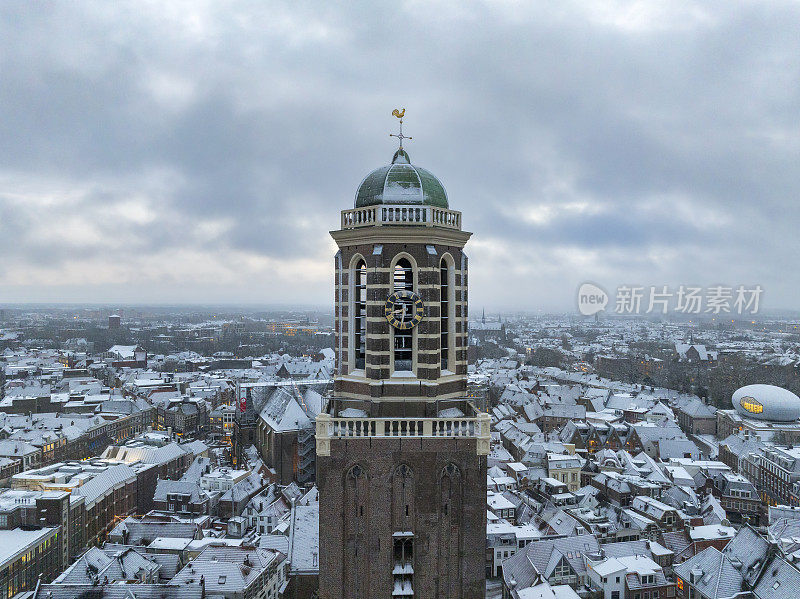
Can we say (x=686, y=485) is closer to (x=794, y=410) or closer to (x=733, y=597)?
(x=733, y=597)

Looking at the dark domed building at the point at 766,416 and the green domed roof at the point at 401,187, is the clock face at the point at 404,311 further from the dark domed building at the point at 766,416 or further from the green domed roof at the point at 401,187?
the dark domed building at the point at 766,416

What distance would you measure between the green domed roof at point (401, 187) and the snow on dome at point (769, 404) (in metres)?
133

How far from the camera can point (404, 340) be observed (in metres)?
27.0

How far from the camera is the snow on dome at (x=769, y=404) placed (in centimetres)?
12938

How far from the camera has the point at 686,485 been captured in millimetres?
89062

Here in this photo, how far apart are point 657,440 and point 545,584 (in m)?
72.1

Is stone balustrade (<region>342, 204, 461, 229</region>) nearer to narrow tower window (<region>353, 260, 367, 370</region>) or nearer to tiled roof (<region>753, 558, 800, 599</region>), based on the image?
narrow tower window (<region>353, 260, 367, 370</region>)

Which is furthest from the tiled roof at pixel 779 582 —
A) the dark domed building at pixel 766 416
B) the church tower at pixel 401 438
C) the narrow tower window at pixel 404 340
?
the dark domed building at pixel 766 416

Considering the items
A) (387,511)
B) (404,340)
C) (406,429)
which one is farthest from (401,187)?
(387,511)

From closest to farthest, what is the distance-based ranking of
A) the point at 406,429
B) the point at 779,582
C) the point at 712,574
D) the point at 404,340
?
the point at 406,429 → the point at 404,340 → the point at 779,582 → the point at 712,574

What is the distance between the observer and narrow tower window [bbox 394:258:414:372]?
26734 mm

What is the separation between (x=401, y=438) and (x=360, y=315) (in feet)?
20.5

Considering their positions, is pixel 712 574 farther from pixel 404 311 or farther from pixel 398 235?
pixel 398 235

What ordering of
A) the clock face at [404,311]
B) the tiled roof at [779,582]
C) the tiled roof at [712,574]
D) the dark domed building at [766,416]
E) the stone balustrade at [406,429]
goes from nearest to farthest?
1. the stone balustrade at [406,429]
2. the clock face at [404,311]
3. the tiled roof at [779,582]
4. the tiled roof at [712,574]
5. the dark domed building at [766,416]
